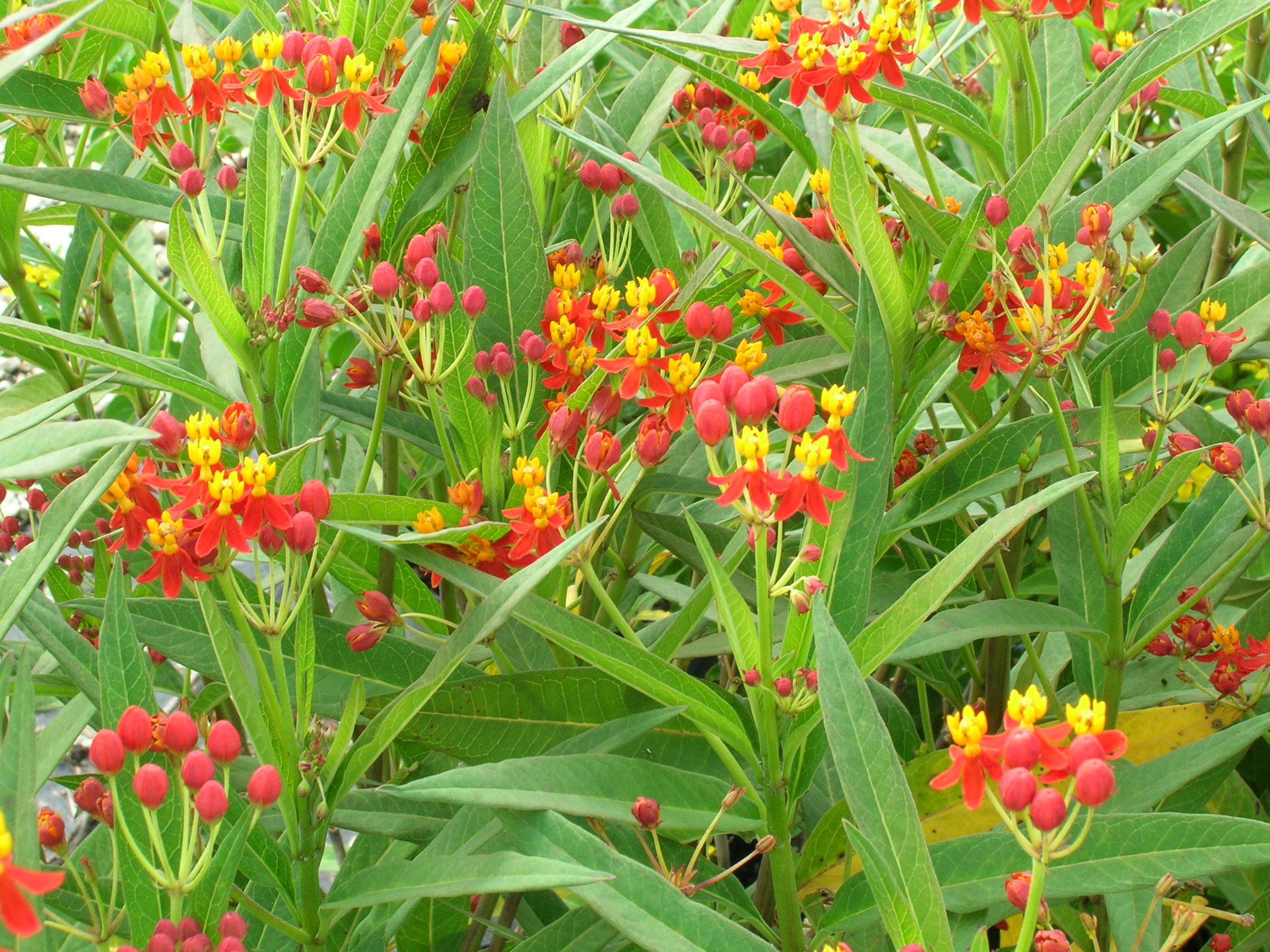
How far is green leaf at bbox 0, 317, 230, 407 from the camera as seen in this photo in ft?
3.96

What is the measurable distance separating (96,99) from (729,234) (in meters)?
0.84

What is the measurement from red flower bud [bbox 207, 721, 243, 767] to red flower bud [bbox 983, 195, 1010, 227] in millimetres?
881

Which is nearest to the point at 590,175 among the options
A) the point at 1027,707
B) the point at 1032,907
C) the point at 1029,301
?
the point at 1029,301

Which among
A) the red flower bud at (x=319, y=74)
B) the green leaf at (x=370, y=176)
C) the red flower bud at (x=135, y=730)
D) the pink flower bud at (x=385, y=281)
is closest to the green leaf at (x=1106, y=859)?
the red flower bud at (x=135, y=730)

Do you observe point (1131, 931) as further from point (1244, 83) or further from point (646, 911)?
point (1244, 83)

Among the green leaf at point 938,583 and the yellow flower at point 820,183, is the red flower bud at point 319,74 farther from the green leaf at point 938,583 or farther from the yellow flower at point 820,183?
the green leaf at point 938,583

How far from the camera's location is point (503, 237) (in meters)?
1.34

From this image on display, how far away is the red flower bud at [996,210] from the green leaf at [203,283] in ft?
2.56

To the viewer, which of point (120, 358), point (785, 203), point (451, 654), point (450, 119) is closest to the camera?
point (451, 654)

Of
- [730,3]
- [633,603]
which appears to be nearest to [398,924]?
[633,603]

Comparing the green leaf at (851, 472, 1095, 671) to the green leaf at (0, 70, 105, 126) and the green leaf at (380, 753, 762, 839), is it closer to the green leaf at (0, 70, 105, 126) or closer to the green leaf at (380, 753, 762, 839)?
the green leaf at (380, 753, 762, 839)

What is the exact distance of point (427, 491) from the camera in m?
2.00

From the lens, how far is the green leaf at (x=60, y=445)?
0.83 metres

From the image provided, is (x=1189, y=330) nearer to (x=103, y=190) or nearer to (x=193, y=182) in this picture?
(x=193, y=182)
